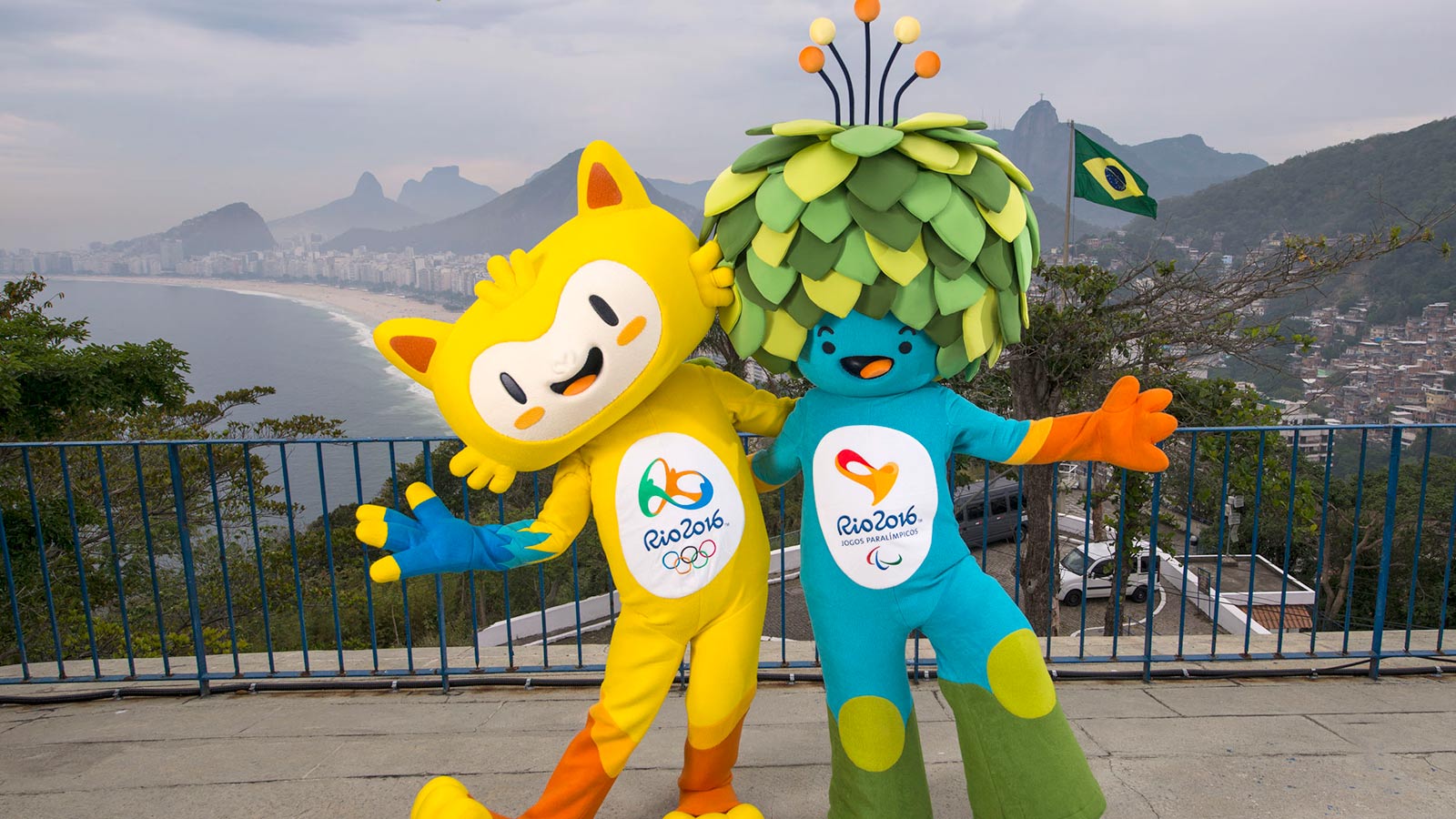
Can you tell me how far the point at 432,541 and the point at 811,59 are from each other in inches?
63.5

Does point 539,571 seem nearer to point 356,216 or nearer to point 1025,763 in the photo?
point 1025,763

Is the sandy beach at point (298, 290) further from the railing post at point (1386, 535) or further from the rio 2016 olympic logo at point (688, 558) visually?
the rio 2016 olympic logo at point (688, 558)

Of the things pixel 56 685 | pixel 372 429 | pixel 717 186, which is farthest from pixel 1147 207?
pixel 372 429


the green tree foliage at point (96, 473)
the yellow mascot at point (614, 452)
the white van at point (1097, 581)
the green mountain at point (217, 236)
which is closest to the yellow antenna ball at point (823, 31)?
the yellow mascot at point (614, 452)

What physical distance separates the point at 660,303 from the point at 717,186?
1.25ft

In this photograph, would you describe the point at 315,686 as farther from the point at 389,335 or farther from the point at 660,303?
the point at 660,303

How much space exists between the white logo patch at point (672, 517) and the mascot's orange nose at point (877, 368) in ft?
1.63

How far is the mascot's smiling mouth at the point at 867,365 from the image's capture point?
236 centimetres

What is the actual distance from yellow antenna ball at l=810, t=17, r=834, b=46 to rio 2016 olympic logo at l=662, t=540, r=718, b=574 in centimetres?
139

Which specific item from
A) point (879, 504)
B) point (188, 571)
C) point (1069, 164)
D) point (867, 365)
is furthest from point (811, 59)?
point (1069, 164)

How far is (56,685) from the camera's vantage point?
396 centimetres

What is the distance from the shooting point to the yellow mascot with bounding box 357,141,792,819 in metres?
2.26

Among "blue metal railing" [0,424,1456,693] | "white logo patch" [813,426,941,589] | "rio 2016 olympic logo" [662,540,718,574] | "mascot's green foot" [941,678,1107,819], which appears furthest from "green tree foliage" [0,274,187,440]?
"mascot's green foot" [941,678,1107,819]

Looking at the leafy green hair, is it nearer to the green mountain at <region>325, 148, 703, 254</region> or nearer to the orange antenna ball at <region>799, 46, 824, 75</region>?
the orange antenna ball at <region>799, 46, 824, 75</region>
